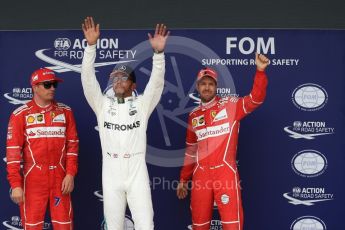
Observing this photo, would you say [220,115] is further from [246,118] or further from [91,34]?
[91,34]

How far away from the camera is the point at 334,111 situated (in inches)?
186

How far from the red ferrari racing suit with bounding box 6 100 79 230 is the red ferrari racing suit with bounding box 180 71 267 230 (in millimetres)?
967

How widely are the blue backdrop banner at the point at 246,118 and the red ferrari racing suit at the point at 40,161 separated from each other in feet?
2.27

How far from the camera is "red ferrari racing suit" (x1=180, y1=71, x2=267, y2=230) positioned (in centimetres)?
405

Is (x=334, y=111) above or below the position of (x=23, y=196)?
above

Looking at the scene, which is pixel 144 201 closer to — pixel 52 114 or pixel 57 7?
pixel 52 114

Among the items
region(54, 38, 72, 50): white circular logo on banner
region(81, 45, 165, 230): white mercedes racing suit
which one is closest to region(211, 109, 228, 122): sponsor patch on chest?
region(81, 45, 165, 230): white mercedes racing suit

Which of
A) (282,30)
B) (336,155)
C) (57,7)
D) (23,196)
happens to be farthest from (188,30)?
(23,196)

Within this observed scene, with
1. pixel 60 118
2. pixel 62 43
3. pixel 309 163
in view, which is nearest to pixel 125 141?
pixel 60 118

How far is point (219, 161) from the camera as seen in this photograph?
4129mm

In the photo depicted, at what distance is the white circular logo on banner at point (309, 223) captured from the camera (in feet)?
15.6

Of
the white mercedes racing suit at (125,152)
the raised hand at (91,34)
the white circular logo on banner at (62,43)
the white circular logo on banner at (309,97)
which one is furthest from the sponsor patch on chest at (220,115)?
the white circular logo on banner at (62,43)

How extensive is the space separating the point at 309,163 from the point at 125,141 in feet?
5.65

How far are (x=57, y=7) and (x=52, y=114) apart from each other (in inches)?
48.7
